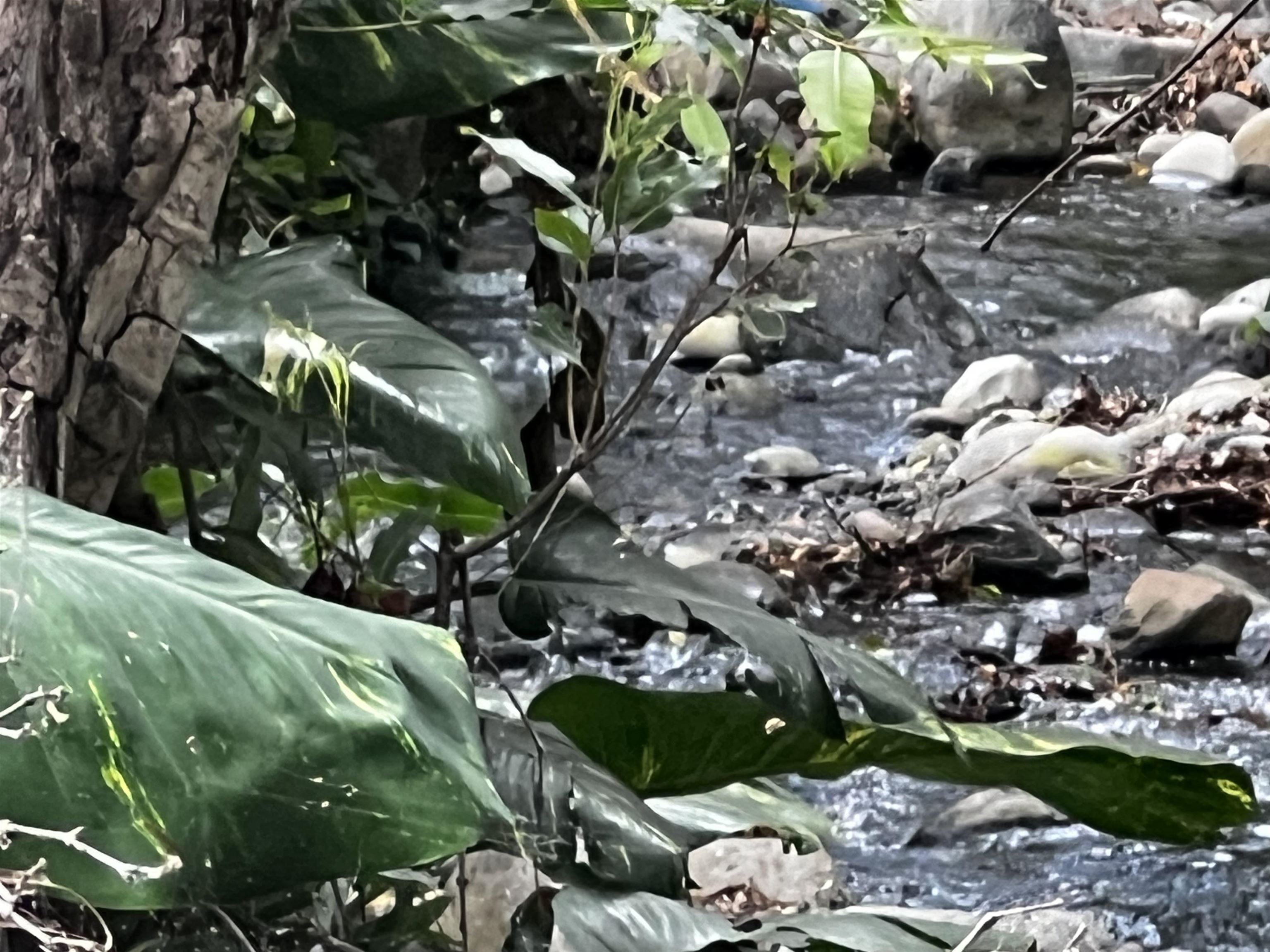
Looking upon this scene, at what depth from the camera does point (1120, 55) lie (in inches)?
289

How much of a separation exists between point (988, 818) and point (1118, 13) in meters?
7.35

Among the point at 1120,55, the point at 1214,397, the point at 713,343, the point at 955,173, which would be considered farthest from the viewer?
the point at 1120,55

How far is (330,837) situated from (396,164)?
1179 millimetres

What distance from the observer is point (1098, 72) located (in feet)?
23.9

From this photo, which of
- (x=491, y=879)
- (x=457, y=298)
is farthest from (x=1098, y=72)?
(x=491, y=879)

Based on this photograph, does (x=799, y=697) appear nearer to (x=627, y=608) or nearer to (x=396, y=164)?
(x=627, y=608)

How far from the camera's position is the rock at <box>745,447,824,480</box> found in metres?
3.30

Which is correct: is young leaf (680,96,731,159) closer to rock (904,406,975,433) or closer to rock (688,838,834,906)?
rock (688,838,834,906)

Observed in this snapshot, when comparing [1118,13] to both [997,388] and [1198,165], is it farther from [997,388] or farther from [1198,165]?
[997,388]

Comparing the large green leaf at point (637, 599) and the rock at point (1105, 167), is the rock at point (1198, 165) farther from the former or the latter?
the large green leaf at point (637, 599)

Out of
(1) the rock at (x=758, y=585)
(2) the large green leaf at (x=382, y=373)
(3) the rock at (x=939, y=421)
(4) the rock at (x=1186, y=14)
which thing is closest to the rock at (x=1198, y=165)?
(4) the rock at (x=1186, y=14)

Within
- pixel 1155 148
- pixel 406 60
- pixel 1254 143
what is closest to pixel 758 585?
pixel 406 60

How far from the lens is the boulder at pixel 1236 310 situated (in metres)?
4.06

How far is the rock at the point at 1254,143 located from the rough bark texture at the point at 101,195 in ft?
18.3
